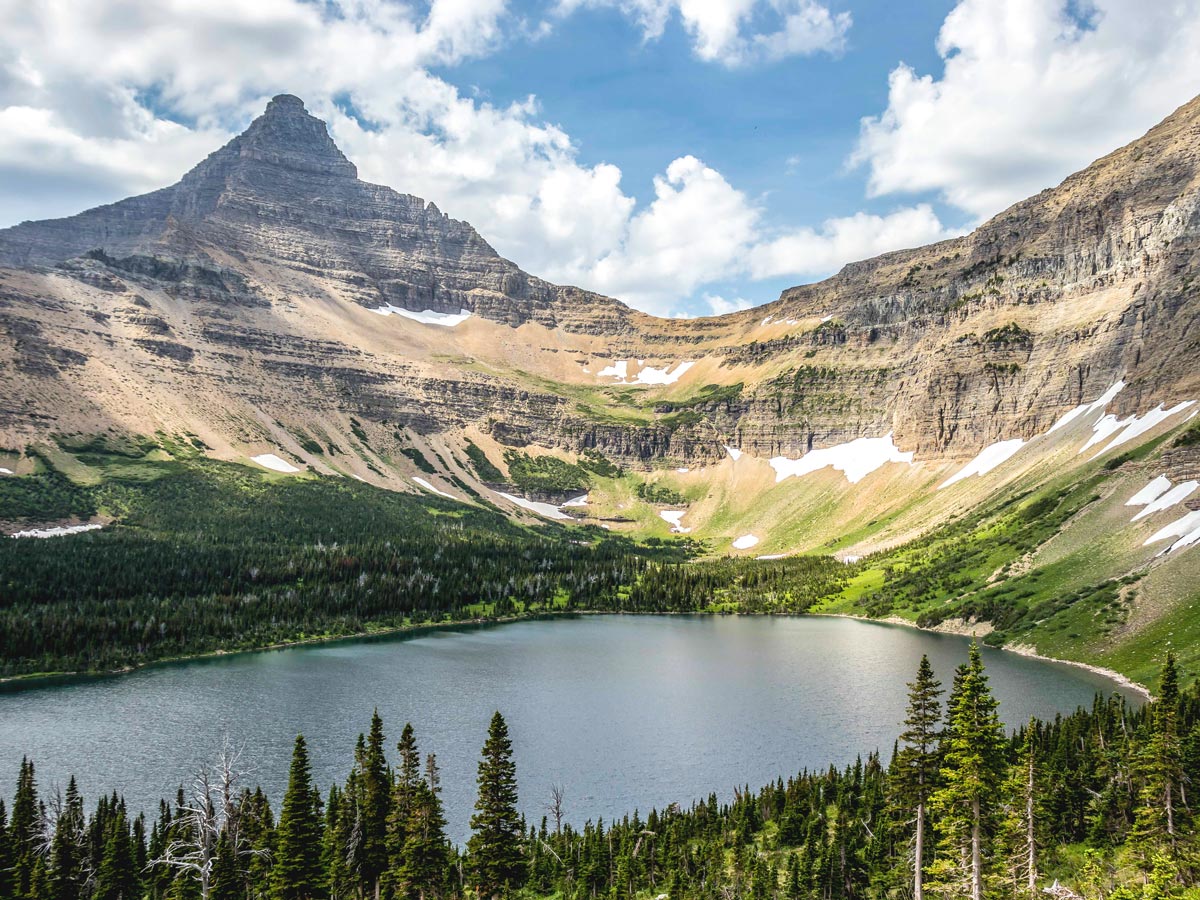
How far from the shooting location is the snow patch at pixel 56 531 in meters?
172

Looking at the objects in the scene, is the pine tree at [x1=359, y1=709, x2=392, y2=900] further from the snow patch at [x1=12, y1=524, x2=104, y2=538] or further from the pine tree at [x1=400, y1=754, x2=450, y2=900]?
the snow patch at [x1=12, y1=524, x2=104, y2=538]

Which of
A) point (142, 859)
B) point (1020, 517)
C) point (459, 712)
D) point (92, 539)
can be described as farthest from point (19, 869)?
point (1020, 517)

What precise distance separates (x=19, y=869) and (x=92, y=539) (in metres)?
138

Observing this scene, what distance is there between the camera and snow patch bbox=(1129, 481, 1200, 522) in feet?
410

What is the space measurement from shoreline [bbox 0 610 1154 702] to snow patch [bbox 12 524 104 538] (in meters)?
64.3

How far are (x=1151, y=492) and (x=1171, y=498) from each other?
6.36m

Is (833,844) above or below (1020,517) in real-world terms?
below

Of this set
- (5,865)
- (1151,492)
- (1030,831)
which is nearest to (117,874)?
(5,865)

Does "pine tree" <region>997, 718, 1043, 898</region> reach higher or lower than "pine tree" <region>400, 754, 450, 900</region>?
higher

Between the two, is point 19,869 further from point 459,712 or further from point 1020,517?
point 1020,517

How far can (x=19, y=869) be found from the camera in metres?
49.3

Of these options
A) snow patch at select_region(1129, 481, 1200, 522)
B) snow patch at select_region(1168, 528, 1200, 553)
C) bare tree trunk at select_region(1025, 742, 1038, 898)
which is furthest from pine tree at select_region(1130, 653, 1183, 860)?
snow patch at select_region(1129, 481, 1200, 522)

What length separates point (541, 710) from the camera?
95.4 meters

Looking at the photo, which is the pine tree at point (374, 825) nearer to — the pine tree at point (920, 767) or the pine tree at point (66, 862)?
the pine tree at point (66, 862)
